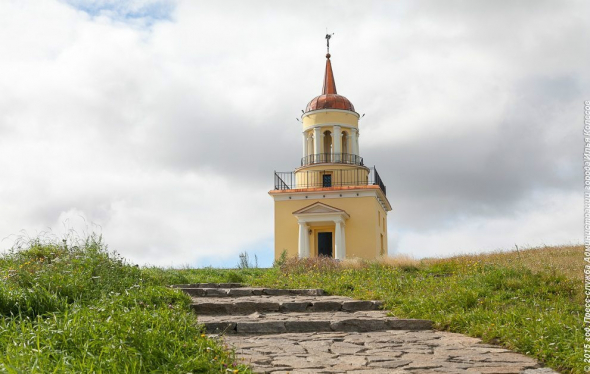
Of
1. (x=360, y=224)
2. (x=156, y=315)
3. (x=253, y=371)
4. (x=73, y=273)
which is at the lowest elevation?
(x=253, y=371)

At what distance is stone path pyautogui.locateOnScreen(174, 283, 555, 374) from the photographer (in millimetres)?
5949

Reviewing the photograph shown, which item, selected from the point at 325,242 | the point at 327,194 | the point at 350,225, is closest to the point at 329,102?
the point at 327,194

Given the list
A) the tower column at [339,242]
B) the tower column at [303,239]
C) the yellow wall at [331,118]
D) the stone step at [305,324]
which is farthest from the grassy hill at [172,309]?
the yellow wall at [331,118]

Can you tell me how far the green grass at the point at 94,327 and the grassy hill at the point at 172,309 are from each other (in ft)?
0.04

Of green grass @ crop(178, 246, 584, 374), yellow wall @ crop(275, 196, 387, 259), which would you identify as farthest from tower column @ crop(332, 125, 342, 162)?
green grass @ crop(178, 246, 584, 374)

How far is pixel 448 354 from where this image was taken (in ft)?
21.4

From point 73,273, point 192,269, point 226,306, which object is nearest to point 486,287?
point 226,306

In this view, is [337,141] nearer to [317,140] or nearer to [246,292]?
[317,140]

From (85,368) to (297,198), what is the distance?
24.3 m

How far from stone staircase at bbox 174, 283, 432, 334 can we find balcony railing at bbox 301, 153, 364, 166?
19.1m

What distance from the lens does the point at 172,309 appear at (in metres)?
7.52

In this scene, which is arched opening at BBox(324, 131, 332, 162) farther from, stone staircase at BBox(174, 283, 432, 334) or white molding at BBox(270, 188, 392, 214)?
stone staircase at BBox(174, 283, 432, 334)

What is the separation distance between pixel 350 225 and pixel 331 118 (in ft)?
18.8

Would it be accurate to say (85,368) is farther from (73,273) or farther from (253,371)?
(73,273)
